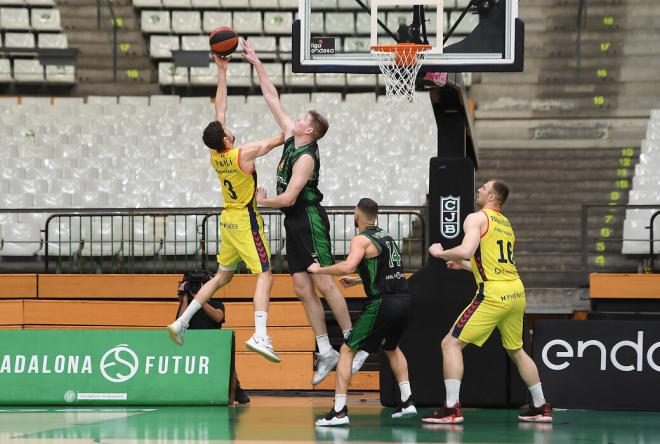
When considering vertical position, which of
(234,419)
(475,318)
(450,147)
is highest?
(450,147)

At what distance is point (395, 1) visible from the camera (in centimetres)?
1093

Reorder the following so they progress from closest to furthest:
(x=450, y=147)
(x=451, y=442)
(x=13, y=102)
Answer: (x=451, y=442)
(x=450, y=147)
(x=13, y=102)

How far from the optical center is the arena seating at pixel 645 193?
16.6 metres

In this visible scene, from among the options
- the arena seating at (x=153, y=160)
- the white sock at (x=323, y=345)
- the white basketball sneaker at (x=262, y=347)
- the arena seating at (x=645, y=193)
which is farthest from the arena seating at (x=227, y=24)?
the white basketball sneaker at (x=262, y=347)

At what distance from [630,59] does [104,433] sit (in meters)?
15.1

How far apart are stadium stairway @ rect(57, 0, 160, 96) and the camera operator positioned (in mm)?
10773

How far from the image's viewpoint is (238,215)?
10852mm

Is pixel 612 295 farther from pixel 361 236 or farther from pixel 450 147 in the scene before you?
pixel 361 236

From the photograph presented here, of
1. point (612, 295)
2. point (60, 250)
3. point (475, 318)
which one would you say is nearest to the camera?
point (475, 318)

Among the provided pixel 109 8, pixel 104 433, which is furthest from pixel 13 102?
pixel 104 433

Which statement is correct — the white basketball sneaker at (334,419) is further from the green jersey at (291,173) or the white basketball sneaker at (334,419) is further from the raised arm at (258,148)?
the raised arm at (258,148)

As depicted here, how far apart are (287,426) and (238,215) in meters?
1.94

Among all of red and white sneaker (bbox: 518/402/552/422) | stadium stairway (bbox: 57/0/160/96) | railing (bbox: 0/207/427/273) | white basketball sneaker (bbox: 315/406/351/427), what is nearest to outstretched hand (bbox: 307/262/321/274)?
white basketball sneaker (bbox: 315/406/351/427)

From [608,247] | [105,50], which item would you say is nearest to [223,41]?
[608,247]
